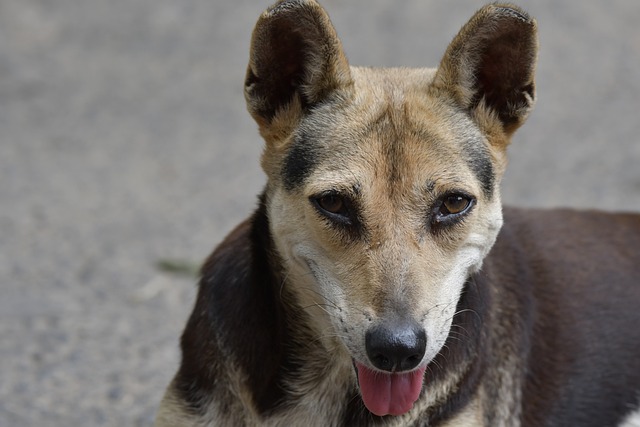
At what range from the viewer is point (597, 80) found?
12555 mm

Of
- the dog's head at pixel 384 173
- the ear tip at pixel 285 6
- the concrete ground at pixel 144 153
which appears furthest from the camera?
the concrete ground at pixel 144 153

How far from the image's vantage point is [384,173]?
14.4 feet

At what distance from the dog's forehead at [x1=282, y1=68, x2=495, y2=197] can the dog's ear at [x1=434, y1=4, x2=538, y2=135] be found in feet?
0.35

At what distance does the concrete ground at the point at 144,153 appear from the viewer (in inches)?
289

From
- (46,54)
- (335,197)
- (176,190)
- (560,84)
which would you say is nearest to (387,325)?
(335,197)

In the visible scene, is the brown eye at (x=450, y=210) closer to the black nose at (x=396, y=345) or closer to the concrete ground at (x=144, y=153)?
the black nose at (x=396, y=345)

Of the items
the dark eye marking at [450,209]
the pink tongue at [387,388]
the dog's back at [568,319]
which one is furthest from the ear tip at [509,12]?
the pink tongue at [387,388]

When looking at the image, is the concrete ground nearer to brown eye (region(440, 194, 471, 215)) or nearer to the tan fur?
the tan fur

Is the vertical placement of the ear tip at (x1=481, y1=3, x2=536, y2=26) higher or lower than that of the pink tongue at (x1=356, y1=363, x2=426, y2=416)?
higher

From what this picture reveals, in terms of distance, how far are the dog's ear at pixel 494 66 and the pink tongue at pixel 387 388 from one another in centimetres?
128

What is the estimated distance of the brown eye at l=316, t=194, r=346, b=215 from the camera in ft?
14.4

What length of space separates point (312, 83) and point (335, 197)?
65 centimetres

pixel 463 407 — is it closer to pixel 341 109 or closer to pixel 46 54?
pixel 341 109

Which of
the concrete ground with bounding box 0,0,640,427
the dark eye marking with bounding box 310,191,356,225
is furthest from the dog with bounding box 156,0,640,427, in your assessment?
the concrete ground with bounding box 0,0,640,427
